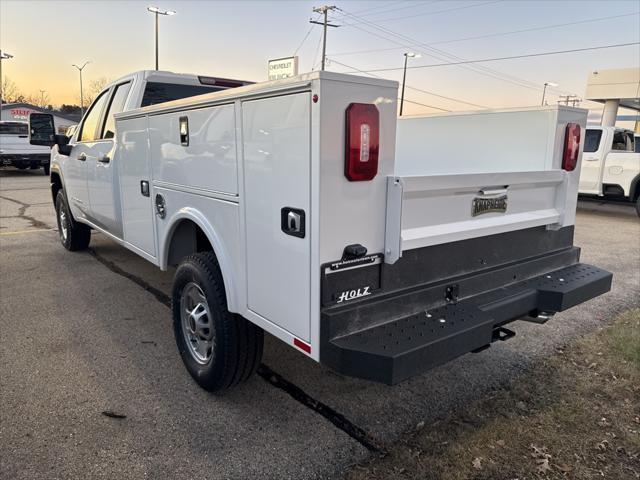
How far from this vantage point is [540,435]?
286 centimetres

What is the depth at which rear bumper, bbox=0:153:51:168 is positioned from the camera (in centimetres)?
1748

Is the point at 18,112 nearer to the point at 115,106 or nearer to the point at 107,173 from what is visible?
the point at 115,106

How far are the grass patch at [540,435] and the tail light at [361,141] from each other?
1.50m

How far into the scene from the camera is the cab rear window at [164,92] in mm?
4699

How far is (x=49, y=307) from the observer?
4785 millimetres

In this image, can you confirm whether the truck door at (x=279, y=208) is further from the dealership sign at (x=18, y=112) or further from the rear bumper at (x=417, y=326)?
the dealership sign at (x=18, y=112)

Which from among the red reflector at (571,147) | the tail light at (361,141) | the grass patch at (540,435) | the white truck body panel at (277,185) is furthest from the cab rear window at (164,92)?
the grass patch at (540,435)

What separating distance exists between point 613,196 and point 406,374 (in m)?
12.1

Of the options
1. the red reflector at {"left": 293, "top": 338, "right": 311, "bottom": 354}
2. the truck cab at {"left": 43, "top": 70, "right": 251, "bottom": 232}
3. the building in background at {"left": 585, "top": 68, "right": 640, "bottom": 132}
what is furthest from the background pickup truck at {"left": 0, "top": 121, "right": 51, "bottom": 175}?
the building in background at {"left": 585, "top": 68, "right": 640, "bottom": 132}

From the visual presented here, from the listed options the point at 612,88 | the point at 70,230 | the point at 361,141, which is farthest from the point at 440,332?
the point at 612,88

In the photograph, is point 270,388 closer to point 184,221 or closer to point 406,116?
point 184,221

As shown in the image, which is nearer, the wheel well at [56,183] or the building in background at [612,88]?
the wheel well at [56,183]

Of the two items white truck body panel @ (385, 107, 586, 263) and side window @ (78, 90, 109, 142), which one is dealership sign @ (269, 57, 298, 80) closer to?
side window @ (78, 90, 109, 142)

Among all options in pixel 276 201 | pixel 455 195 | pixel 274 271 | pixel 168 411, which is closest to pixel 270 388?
pixel 168 411
